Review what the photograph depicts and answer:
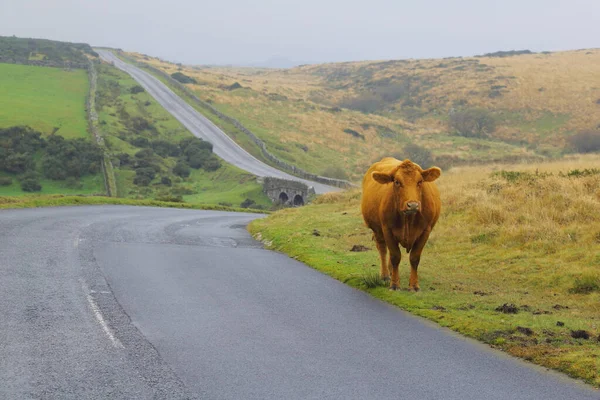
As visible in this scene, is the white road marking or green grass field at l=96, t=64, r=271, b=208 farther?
green grass field at l=96, t=64, r=271, b=208

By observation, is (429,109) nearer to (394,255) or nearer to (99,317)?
(394,255)

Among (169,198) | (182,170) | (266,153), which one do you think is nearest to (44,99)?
(182,170)

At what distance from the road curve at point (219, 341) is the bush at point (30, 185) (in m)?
30.6

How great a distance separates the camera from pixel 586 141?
70.2m

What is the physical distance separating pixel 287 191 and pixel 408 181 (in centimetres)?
3803

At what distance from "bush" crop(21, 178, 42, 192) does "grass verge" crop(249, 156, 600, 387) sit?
25672mm

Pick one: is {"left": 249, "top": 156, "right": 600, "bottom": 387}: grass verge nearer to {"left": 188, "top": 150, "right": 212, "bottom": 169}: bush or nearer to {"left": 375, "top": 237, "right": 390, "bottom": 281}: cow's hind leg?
{"left": 375, "top": 237, "right": 390, "bottom": 281}: cow's hind leg

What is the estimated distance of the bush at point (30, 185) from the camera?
1757 inches

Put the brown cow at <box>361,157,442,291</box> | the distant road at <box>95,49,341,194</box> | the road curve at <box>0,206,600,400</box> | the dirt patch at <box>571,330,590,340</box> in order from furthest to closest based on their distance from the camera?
the distant road at <box>95,49,341,194</box> < the brown cow at <box>361,157,442,291</box> < the dirt patch at <box>571,330,590,340</box> < the road curve at <box>0,206,600,400</box>

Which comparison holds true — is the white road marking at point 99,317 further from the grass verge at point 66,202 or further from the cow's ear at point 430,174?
the grass verge at point 66,202

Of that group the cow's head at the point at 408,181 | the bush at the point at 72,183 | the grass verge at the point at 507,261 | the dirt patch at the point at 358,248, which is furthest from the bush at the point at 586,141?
the cow's head at the point at 408,181

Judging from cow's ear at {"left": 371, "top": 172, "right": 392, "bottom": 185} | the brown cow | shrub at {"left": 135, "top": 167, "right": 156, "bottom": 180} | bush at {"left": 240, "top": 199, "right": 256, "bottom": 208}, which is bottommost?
bush at {"left": 240, "top": 199, "right": 256, "bottom": 208}

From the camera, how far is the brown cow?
12.0m

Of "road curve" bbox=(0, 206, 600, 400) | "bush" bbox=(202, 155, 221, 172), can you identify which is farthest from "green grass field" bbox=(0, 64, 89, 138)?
"road curve" bbox=(0, 206, 600, 400)
